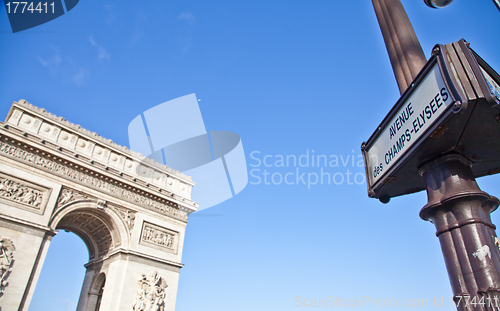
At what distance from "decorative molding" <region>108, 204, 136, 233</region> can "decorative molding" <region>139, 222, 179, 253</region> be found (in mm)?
653

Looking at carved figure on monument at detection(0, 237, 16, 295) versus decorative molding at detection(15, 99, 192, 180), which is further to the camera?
decorative molding at detection(15, 99, 192, 180)

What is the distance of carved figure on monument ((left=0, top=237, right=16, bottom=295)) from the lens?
12.0m

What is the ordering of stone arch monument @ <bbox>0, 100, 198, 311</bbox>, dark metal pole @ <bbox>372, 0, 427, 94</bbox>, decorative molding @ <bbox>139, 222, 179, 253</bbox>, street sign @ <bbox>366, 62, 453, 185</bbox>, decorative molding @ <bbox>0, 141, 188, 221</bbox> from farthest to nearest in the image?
1. decorative molding @ <bbox>139, 222, 179, 253</bbox>
2. decorative molding @ <bbox>0, 141, 188, 221</bbox>
3. stone arch monument @ <bbox>0, 100, 198, 311</bbox>
4. dark metal pole @ <bbox>372, 0, 427, 94</bbox>
5. street sign @ <bbox>366, 62, 453, 185</bbox>

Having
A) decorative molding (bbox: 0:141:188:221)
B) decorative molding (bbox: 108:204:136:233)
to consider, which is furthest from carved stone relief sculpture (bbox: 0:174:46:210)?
decorative molding (bbox: 108:204:136:233)

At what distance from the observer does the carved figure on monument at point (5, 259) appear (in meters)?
12.0

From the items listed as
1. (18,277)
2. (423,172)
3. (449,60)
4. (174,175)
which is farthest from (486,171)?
(174,175)

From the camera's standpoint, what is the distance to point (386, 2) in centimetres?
352

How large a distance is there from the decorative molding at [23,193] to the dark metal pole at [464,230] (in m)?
15.6

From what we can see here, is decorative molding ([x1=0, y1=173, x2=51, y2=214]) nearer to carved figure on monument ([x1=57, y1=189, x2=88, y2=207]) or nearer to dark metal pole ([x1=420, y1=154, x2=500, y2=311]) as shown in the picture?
carved figure on monument ([x1=57, y1=189, x2=88, y2=207])

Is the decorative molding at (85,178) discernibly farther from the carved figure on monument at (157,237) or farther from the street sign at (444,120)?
the street sign at (444,120)

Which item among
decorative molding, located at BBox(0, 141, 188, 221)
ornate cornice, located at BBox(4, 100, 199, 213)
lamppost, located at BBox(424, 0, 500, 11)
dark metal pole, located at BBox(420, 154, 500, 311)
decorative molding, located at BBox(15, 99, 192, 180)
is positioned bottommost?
dark metal pole, located at BBox(420, 154, 500, 311)

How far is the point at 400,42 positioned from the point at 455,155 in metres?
1.35

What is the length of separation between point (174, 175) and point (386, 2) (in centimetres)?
1738

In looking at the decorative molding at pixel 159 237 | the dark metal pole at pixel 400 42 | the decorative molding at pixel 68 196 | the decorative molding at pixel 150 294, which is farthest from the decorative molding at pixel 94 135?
the dark metal pole at pixel 400 42
